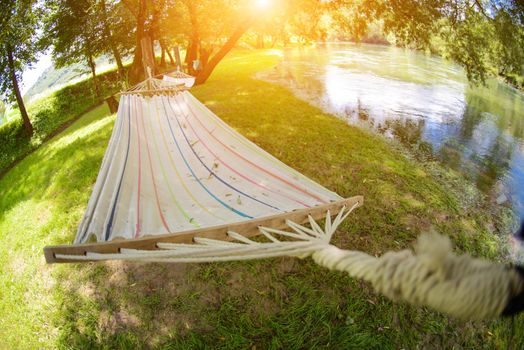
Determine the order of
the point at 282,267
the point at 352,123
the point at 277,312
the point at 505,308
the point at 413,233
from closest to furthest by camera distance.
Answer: the point at 505,308
the point at 277,312
the point at 282,267
the point at 413,233
the point at 352,123

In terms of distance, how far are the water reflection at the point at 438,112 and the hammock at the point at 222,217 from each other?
330 cm

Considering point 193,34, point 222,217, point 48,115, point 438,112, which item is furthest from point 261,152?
point 48,115

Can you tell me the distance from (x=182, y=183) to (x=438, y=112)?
7.32 meters

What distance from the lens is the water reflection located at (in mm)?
4777

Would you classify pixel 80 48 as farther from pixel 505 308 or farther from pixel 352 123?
pixel 505 308

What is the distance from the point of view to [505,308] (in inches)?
29.7

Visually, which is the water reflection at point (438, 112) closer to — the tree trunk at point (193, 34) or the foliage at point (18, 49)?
the tree trunk at point (193, 34)

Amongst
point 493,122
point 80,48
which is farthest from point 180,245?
point 80,48

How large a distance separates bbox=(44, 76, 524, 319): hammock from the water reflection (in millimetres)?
3298

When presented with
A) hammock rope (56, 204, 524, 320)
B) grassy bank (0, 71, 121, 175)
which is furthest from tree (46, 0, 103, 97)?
hammock rope (56, 204, 524, 320)

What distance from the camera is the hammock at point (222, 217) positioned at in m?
0.77

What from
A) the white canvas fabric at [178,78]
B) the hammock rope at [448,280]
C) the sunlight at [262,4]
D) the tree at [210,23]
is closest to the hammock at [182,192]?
the hammock rope at [448,280]

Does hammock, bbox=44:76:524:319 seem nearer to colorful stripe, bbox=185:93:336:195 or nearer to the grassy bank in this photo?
colorful stripe, bbox=185:93:336:195

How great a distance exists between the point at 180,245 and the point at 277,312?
3.68 ft
